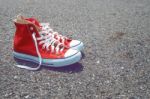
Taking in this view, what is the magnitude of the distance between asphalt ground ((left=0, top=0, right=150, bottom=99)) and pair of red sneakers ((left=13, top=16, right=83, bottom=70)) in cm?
13

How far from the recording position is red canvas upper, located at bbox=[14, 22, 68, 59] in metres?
2.98

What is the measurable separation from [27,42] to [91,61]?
88cm

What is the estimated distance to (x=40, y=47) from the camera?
3.04 metres

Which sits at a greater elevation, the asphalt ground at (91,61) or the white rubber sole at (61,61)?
the white rubber sole at (61,61)

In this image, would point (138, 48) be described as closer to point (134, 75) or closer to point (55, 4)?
point (134, 75)

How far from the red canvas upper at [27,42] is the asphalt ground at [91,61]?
7.6 inches

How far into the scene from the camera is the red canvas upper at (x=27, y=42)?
2982 mm

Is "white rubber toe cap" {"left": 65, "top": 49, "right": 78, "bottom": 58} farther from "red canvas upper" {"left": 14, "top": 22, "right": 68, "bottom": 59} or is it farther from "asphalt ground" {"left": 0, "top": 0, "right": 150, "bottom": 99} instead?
"asphalt ground" {"left": 0, "top": 0, "right": 150, "bottom": 99}

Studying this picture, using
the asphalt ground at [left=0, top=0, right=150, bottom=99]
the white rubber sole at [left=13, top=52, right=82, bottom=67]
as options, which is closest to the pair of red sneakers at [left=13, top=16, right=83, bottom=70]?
the white rubber sole at [left=13, top=52, right=82, bottom=67]

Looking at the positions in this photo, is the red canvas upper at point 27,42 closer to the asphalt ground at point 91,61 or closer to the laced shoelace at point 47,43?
the laced shoelace at point 47,43

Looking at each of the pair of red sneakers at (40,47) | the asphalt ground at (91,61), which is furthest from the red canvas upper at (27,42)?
the asphalt ground at (91,61)

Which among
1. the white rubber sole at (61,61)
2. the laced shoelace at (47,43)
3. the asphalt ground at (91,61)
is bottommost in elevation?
the asphalt ground at (91,61)

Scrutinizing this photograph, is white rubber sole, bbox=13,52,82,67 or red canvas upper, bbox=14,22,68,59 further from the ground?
red canvas upper, bbox=14,22,68,59

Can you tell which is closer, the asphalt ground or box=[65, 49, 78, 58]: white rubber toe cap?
the asphalt ground
